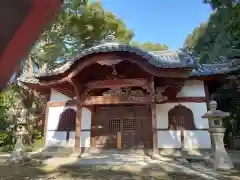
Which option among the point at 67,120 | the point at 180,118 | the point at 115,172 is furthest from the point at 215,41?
the point at 115,172

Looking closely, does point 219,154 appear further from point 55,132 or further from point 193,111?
point 55,132

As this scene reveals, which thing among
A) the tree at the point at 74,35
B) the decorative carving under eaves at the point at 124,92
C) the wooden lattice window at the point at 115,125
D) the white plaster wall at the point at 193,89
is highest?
the tree at the point at 74,35

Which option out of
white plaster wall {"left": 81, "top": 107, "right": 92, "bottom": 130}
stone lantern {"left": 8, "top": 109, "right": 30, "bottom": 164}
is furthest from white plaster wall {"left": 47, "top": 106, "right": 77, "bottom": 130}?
stone lantern {"left": 8, "top": 109, "right": 30, "bottom": 164}

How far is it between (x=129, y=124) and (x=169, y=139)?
2005mm

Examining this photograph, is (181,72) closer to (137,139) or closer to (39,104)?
(137,139)

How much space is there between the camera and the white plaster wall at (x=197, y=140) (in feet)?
29.9

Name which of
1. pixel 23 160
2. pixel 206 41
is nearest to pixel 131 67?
pixel 23 160

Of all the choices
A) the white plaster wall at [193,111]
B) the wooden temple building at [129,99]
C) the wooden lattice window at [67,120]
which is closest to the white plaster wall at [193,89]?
the wooden temple building at [129,99]

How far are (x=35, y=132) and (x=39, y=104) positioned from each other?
265 cm

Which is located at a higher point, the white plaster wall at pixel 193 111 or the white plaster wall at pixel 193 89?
the white plaster wall at pixel 193 89

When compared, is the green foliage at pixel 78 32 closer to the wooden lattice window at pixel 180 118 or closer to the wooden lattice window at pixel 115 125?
the wooden lattice window at pixel 115 125

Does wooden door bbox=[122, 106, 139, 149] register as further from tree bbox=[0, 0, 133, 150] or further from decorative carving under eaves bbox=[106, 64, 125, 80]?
tree bbox=[0, 0, 133, 150]

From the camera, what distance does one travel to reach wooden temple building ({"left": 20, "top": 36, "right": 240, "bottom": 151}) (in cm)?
791

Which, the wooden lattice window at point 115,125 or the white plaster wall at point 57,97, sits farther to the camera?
the white plaster wall at point 57,97
